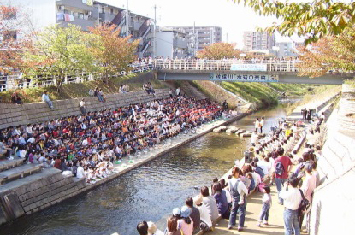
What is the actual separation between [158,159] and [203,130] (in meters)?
8.82

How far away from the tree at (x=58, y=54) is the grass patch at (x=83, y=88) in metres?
0.82

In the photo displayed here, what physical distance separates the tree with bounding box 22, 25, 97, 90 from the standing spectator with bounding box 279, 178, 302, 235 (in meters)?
19.4

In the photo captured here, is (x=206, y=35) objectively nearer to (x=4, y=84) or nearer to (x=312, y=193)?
(x=4, y=84)

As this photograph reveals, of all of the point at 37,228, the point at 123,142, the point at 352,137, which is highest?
the point at 352,137

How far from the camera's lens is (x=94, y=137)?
2055cm

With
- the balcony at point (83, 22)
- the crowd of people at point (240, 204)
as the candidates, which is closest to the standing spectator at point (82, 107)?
the crowd of people at point (240, 204)

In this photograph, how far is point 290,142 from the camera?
68.3ft

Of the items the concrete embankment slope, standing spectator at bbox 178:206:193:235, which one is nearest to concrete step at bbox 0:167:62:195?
standing spectator at bbox 178:206:193:235

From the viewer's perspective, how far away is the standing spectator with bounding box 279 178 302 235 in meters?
7.49

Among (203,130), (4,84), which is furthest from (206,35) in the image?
(4,84)

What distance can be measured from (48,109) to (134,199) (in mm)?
10167

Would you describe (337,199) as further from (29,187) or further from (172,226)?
Result: (29,187)

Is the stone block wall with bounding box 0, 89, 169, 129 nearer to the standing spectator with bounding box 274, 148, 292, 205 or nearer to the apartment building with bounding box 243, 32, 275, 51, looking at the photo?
the standing spectator with bounding box 274, 148, 292, 205

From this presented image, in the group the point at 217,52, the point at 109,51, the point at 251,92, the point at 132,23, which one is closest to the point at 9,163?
the point at 109,51
